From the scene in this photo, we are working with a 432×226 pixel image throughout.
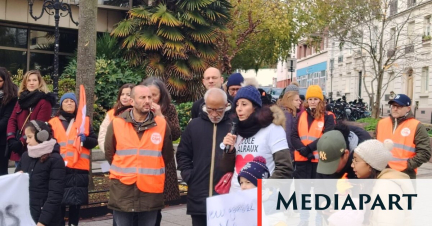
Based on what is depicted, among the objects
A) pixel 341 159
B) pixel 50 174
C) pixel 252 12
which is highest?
pixel 252 12

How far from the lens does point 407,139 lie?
6191mm

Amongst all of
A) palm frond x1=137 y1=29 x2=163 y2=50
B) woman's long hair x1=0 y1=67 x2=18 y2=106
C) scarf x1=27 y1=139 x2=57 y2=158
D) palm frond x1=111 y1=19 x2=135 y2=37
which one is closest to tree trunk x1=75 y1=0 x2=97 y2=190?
woman's long hair x1=0 y1=67 x2=18 y2=106

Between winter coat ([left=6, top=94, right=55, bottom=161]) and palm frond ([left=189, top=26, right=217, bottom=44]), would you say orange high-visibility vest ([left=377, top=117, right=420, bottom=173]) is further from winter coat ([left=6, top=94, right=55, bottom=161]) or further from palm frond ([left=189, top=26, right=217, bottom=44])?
palm frond ([left=189, top=26, right=217, bottom=44])

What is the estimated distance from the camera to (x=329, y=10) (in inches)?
945

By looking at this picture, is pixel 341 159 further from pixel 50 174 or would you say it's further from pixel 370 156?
pixel 50 174

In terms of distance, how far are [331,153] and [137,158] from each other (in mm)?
1816

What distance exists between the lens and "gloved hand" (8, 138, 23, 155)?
6.48 meters

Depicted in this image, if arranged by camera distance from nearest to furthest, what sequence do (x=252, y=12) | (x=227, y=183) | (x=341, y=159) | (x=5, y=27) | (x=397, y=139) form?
(x=341, y=159), (x=227, y=183), (x=397, y=139), (x=5, y=27), (x=252, y=12)

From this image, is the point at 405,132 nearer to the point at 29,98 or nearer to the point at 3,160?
the point at 29,98

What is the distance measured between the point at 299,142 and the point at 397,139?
4.22 feet

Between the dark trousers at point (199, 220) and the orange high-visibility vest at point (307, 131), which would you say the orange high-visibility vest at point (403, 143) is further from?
the dark trousers at point (199, 220)

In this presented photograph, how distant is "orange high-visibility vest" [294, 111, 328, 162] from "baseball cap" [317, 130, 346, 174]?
9.39 ft

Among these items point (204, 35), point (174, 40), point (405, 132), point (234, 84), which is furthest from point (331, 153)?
point (204, 35)

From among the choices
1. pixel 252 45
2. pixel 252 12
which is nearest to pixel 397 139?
pixel 252 12
